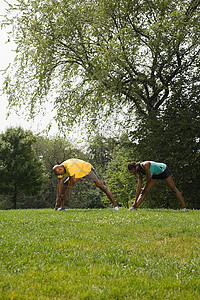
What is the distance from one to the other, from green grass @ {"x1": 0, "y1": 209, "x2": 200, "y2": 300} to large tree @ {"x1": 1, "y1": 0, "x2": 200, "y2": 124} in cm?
1174

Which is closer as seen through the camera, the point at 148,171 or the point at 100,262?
the point at 100,262

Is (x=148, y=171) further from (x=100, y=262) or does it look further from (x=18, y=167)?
(x=18, y=167)

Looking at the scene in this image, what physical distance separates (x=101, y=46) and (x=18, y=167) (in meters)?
23.3

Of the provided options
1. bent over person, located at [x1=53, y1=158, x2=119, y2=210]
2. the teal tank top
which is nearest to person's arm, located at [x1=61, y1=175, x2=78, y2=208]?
bent over person, located at [x1=53, y1=158, x2=119, y2=210]

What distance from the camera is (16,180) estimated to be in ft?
121

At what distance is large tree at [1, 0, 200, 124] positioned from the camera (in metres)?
18.0

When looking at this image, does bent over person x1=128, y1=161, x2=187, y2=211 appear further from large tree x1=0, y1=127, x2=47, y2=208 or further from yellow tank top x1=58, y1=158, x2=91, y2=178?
large tree x1=0, y1=127, x2=47, y2=208

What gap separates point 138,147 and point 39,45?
9.64 m

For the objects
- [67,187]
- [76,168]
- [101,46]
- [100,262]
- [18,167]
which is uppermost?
[101,46]

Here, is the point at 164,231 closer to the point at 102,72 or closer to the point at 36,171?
the point at 102,72

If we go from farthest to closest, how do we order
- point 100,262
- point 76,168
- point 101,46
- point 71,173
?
point 101,46 < point 76,168 < point 71,173 < point 100,262

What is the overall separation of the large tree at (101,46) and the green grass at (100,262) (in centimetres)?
1174

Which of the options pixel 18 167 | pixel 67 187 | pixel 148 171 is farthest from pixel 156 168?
pixel 18 167

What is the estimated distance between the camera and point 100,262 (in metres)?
4.43
